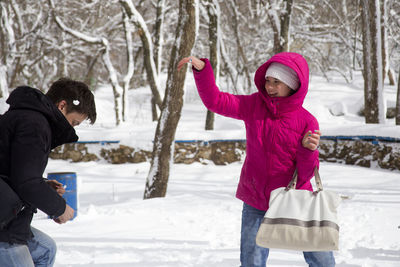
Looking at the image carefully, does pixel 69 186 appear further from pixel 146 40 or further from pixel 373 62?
pixel 373 62

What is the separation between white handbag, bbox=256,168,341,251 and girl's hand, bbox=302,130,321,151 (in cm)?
22

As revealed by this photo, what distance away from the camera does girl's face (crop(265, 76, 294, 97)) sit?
2.54 metres

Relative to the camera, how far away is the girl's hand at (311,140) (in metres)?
2.30

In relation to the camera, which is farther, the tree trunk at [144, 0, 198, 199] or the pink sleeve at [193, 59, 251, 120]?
the tree trunk at [144, 0, 198, 199]

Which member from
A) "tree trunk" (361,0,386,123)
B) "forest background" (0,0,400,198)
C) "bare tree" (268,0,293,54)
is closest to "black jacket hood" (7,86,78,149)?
"forest background" (0,0,400,198)

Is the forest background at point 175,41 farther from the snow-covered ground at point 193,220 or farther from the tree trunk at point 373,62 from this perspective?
the snow-covered ground at point 193,220

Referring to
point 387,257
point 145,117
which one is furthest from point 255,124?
point 145,117

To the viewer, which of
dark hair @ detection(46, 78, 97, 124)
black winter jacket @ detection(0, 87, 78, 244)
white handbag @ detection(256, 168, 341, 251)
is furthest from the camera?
white handbag @ detection(256, 168, 341, 251)

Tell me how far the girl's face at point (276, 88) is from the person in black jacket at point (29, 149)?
1.15 m

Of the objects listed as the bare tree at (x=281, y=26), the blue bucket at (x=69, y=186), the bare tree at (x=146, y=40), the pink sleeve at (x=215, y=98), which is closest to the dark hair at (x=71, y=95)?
the pink sleeve at (x=215, y=98)

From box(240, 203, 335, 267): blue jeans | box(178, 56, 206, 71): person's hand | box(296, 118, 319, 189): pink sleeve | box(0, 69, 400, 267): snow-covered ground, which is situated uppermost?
box(178, 56, 206, 71): person's hand

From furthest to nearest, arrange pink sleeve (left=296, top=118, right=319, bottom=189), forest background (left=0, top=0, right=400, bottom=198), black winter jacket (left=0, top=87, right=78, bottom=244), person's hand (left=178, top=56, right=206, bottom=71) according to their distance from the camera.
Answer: forest background (left=0, top=0, right=400, bottom=198), person's hand (left=178, top=56, right=206, bottom=71), pink sleeve (left=296, top=118, right=319, bottom=189), black winter jacket (left=0, top=87, right=78, bottom=244)

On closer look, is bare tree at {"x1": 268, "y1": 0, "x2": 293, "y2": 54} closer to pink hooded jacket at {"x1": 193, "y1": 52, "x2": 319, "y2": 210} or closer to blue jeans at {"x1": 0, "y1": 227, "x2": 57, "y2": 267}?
pink hooded jacket at {"x1": 193, "y1": 52, "x2": 319, "y2": 210}

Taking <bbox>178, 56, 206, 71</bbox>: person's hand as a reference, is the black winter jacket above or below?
below
